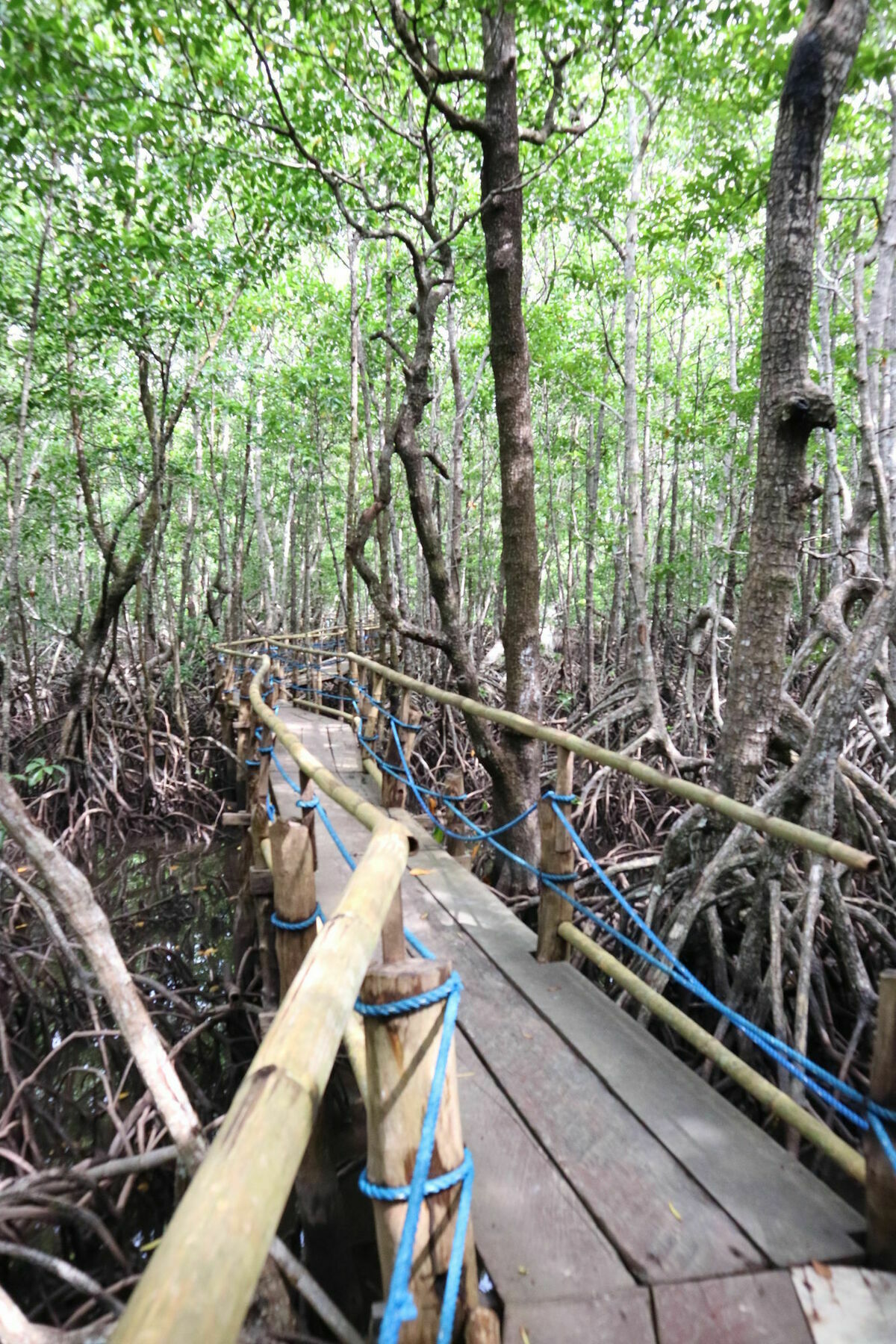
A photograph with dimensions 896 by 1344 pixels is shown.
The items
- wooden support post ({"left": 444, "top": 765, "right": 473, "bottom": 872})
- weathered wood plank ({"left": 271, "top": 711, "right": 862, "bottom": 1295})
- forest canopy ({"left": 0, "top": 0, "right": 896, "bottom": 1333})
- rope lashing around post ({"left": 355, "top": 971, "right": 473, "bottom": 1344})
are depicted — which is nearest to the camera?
rope lashing around post ({"left": 355, "top": 971, "right": 473, "bottom": 1344})

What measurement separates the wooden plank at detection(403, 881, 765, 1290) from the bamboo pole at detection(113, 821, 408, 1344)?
1146 mm

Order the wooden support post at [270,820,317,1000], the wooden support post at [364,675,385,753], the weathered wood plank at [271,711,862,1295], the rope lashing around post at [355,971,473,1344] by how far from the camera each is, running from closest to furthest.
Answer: the rope lashing around post at [355,971,473,1344] → the weathered wood plank at [271,711,862,1295] → the wooden support post at [270,820,317,1000] → the wooden support post at [364,675,385,753]

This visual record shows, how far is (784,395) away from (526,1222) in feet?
9.36

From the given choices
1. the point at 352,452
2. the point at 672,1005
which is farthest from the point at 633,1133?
the point at 352,452

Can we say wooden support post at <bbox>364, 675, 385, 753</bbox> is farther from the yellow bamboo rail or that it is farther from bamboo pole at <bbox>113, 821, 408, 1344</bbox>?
bamboo pole at <bbox>113, 821, 408, 1344</bbox>

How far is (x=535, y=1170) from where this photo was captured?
70.9 inches

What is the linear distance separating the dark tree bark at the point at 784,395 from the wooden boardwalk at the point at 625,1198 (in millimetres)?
1385

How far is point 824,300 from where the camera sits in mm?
7391

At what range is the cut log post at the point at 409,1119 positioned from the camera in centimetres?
112

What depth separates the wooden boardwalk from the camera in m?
1.45

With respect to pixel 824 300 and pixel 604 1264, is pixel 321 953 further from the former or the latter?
pixel 824 300

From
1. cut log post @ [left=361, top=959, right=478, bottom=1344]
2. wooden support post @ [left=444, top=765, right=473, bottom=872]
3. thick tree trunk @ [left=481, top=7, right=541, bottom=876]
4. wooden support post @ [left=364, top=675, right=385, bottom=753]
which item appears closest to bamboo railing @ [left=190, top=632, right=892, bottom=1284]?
cut log post @ [left=361, top=959, right=478, bottom=1344]

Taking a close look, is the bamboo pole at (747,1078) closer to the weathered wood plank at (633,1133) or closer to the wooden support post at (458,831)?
the weathered wood plank at (633,1133)

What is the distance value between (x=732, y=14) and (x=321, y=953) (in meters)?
4.66
